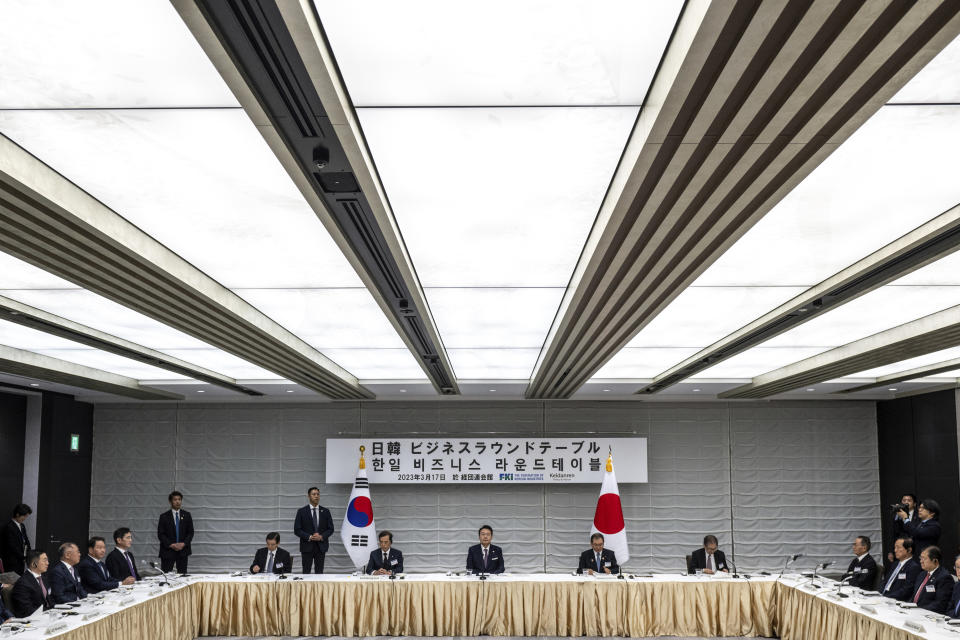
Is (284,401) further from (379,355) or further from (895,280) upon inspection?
(895,280)

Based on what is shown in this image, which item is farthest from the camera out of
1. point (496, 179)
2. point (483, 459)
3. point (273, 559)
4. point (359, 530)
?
point (483, 459)

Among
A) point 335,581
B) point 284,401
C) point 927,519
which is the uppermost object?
point 284,401

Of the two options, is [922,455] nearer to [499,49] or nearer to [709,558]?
[709,558]

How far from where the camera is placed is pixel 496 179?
334 cm

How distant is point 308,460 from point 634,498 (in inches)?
189

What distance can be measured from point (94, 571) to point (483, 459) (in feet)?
17.8

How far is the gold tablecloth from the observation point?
825 centimetres

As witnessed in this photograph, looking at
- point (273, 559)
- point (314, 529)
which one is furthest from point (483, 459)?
point (273, 559)

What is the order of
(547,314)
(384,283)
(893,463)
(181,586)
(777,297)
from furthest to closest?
(893,463)
(181,586)
(547,314)
(777,297)
(384,283)

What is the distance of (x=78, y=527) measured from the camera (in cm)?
1154

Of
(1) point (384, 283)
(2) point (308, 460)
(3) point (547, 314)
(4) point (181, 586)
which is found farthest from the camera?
(2) point (308, 460)

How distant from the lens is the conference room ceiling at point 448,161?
85.0 inches

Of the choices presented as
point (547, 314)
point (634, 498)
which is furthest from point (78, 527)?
point (547, 314)

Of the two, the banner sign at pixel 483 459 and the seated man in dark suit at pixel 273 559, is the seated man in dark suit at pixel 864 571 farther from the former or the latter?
the seated man in dark suit at pixel 273 559
